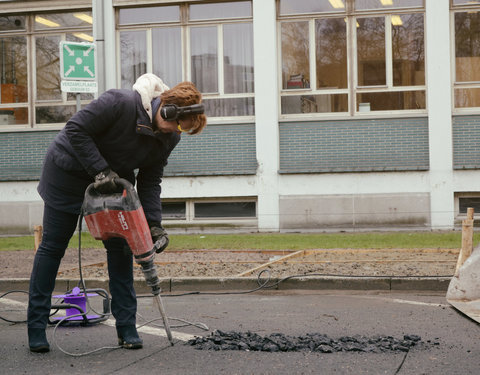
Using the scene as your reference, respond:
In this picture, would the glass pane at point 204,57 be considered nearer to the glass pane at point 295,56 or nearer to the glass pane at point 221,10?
the glass pane at point 221,10

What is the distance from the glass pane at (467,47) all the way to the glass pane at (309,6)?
2370 millimetres

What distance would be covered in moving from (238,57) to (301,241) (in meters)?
5.16

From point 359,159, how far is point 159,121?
1123 centimetres

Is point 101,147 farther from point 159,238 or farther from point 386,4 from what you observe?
point 386,4

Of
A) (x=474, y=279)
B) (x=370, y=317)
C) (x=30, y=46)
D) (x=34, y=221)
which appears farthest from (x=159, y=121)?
(x=30, y=46)

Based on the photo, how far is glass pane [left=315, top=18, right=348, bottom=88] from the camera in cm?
1634

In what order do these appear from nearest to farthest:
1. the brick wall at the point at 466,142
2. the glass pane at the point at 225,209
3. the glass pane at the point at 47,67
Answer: the brick wall at the point at 466,142, the glass pane at the point at 225,209, the glass pane at the point at 47,67

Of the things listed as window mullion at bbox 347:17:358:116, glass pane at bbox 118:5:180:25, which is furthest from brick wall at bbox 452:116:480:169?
glass pane at bbox 118:5:180:25

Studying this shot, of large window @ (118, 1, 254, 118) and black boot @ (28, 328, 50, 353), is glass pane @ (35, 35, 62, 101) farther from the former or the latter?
black boot @ (28, 328, 50, 353)

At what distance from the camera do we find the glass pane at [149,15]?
671 inches

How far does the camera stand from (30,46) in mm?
17734

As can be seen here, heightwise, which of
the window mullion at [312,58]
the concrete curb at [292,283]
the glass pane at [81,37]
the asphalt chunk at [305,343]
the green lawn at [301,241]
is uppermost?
the glass pane at [81,37]

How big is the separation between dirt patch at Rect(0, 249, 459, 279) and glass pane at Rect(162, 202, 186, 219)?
451 centimetres

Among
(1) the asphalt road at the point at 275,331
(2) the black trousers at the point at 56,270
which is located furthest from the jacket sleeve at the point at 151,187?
(1) the asphalt road at the point at 275,331
